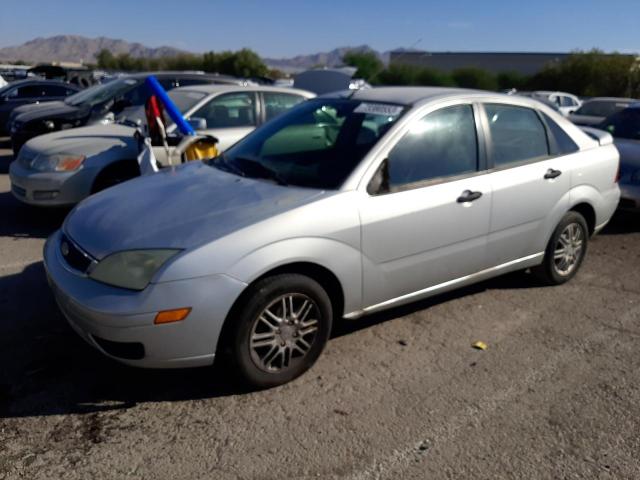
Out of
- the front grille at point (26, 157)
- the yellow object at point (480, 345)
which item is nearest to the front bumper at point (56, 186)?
the front grille at point (26, 157)

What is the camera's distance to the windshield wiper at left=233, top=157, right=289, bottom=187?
12.2 feet

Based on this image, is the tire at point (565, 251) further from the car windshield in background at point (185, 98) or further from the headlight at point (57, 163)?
the headlight at point (57, 163)

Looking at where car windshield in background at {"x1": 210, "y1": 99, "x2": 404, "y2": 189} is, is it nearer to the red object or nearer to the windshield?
the red object

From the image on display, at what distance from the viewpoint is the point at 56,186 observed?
609cm

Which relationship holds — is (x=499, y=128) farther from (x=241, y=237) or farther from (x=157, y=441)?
(x=157, y=441)

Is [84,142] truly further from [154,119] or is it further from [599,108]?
[599,108]

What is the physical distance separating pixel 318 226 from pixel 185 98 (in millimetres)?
4639

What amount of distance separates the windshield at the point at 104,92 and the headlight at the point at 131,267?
6532 mm

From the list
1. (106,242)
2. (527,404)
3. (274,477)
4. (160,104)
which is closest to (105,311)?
(106,242)

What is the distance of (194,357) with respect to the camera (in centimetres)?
301

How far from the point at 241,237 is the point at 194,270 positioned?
0.30 m

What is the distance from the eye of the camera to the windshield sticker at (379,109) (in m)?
3.88

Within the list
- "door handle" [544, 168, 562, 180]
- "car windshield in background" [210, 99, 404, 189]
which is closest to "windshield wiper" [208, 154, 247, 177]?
"car windshield in background" [210, 99, 404, 189]

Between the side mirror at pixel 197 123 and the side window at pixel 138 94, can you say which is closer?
the side mirror at pixel 197 123
